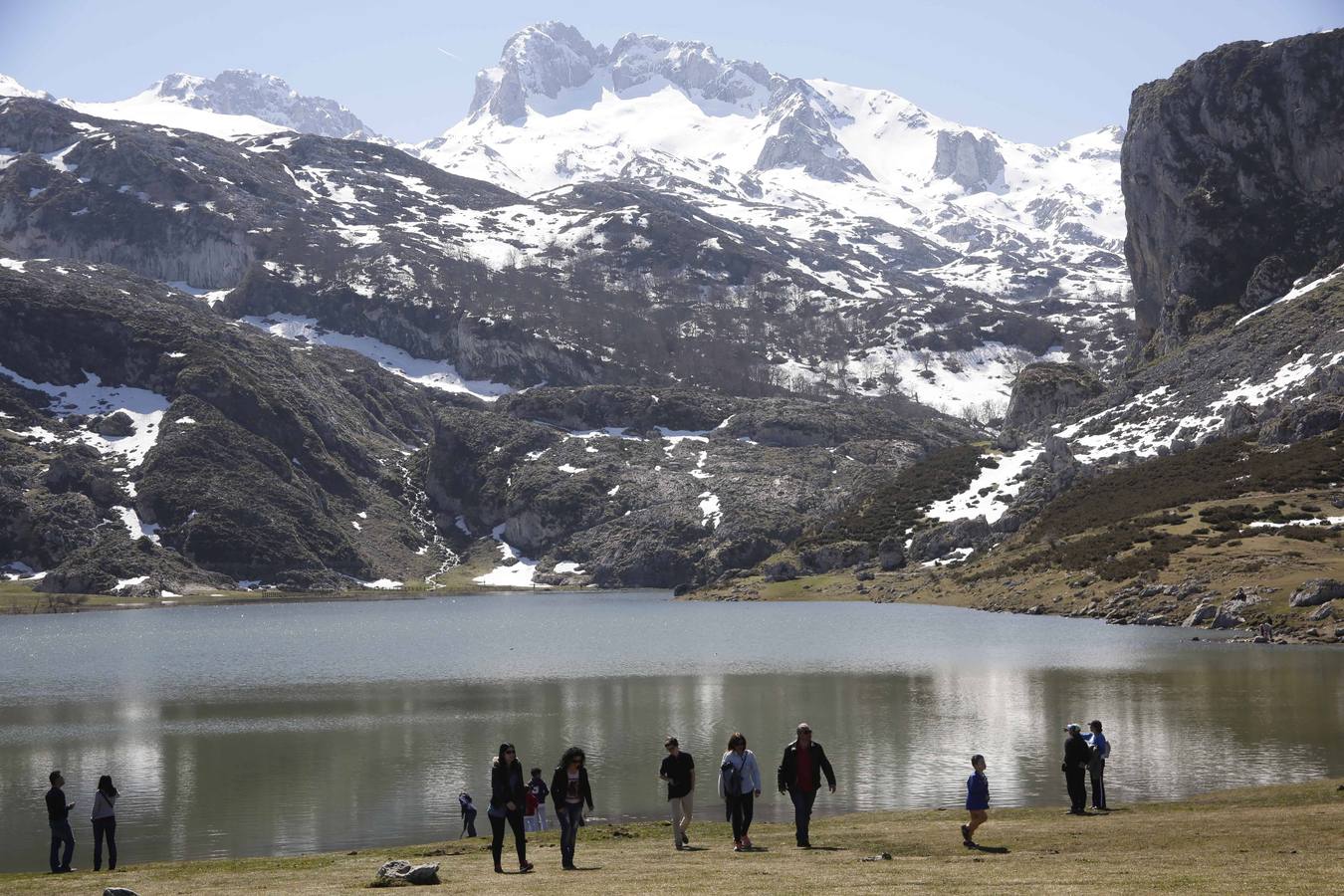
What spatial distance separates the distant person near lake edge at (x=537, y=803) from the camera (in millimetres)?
45094

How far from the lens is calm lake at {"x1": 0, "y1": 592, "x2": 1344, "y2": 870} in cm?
5125

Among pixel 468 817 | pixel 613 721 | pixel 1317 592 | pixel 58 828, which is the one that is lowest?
pixel 468 817

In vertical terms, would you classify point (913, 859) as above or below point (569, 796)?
below

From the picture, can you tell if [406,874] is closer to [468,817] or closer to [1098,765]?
[468,817]

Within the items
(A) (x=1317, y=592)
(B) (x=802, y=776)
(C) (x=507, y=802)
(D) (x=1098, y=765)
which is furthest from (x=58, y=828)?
(A) (x=1317, y=592)

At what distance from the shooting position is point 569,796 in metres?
35.5

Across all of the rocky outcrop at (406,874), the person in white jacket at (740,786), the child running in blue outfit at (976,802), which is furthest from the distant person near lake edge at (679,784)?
the child running in blue outfit at (976,802)

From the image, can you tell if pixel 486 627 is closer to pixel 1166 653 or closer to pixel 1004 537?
pixel 1004 537

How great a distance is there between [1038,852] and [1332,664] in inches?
2404

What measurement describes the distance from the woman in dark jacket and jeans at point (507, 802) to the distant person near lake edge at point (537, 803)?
31.9ft

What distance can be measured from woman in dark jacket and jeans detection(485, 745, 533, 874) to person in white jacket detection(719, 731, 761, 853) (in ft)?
18.0

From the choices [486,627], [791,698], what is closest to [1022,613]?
[486,627]

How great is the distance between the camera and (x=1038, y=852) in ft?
114

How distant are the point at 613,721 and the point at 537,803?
29.0m
